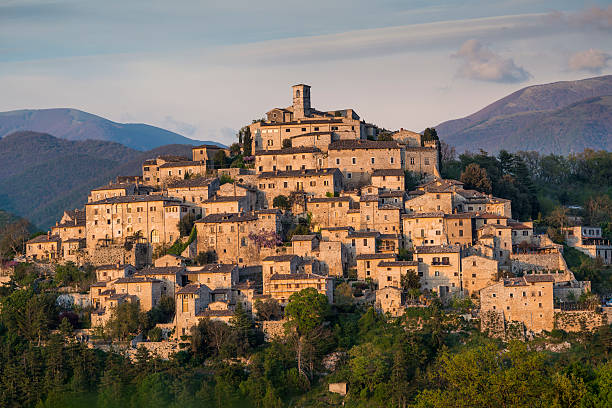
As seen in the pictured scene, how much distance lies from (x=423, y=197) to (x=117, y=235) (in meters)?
20.2

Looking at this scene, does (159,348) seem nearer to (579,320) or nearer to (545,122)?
(579,320)

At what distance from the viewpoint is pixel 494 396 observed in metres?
30.6

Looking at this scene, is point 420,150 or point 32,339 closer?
point 32,339

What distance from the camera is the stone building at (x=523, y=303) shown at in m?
44.2

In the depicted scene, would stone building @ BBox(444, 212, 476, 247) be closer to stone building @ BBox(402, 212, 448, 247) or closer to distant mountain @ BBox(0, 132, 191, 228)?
stone building @ BBox(402, 212, 448, 247)

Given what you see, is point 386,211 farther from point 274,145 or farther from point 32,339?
point 32,339

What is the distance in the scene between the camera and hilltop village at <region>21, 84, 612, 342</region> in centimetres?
4684

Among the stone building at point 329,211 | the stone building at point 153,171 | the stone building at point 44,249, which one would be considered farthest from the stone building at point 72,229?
the stone building at point 329,211

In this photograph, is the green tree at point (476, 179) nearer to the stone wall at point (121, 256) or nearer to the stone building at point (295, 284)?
the stone building at point (295, 284)

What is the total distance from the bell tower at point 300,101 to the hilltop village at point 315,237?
2124 mm

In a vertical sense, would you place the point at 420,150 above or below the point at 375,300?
above

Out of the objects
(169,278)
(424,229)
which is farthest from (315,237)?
(169,278)

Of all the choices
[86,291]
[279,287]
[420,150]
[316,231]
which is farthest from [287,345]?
[420,150]

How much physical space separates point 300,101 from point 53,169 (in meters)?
76.6
